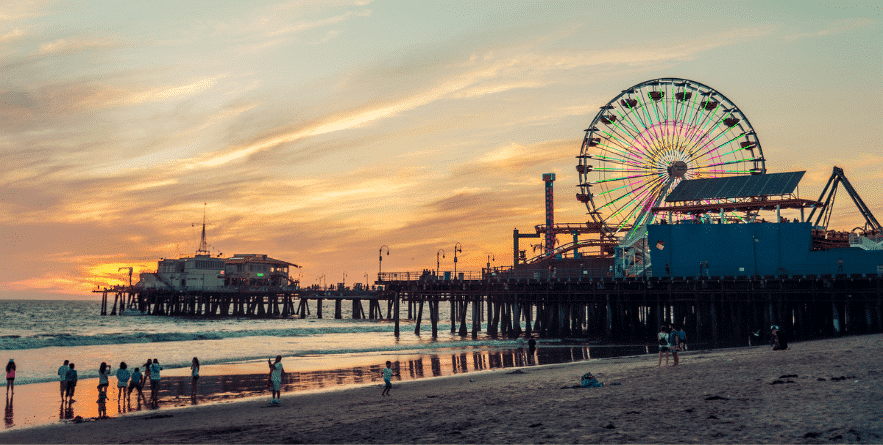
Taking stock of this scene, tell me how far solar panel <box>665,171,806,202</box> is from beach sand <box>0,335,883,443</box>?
32560mm

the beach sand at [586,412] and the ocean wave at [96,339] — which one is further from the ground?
the beach sand at [586,412]

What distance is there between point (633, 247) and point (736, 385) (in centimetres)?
4138

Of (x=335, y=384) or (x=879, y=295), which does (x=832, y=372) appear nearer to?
(x=335, y=384)

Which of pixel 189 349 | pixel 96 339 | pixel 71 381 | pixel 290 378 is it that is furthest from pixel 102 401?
pixel 96 339

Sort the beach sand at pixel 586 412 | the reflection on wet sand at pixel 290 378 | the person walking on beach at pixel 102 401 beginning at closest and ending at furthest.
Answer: the beach sand at pixel 586 412 < the person walking on beach at pixel 102 401 < the reflection on wet sand at pixel 290 378

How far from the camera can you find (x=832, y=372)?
58.4ft

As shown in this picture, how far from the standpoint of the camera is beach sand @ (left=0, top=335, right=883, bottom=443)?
490 inches

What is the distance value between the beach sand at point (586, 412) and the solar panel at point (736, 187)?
107 feet

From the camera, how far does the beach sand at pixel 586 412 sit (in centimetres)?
1245

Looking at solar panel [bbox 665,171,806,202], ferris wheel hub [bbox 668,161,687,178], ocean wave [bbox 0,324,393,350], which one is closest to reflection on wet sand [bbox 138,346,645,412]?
solar panel [bbox 665,171,806,202]

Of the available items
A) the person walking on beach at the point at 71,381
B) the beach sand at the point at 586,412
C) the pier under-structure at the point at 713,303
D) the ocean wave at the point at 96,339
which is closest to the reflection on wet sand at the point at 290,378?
the person walking on beach at the point at 71,381

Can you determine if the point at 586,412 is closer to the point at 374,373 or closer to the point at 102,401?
the point at 102,401

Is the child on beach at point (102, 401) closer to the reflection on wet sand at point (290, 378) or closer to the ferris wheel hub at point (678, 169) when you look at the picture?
the reflection on wet sand at point (290, 378)

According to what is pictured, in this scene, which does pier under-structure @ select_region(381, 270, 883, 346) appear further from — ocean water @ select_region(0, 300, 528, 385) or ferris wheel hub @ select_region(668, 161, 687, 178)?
ferris wheel hub @ select_region(668, 161, 687, 178)
